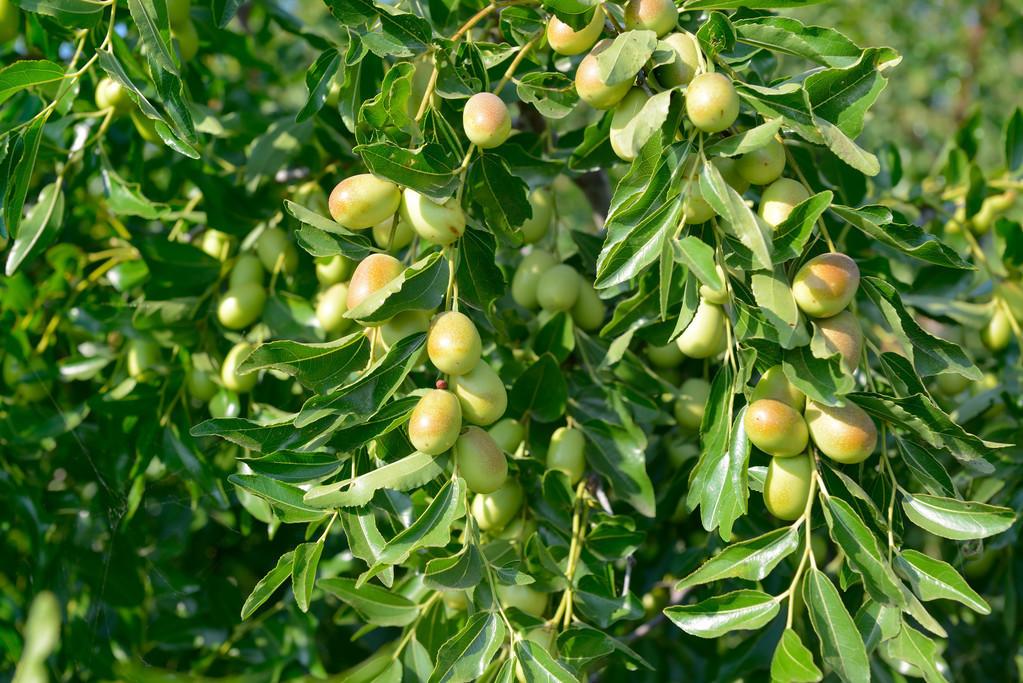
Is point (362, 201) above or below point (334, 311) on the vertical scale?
above

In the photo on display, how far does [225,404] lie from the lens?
1.36 m

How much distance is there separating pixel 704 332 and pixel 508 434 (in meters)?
0.29

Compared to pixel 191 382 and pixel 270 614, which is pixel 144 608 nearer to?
pixel 270 614

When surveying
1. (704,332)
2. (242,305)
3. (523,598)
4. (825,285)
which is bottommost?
(523,598)

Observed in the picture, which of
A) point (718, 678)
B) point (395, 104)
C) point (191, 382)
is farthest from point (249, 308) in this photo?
point (718, 678)

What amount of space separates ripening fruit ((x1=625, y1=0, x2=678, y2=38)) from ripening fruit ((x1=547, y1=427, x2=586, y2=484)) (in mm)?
528

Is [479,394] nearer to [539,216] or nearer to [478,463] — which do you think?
[478,463]

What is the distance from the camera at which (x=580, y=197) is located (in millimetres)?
1443

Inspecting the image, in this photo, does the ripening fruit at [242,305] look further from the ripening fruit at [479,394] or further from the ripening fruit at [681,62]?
the ripening fruit at [681,62]

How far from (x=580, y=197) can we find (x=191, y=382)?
654 millimetres

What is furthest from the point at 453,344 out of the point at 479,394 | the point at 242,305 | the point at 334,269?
the point at 242,305

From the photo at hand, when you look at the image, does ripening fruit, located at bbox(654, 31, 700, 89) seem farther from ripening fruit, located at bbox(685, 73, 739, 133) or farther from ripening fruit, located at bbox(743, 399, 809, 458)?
ripening fruit, located at bbox(743, 399, 809, 458)

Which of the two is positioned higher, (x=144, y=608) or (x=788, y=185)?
(x=788, y=185)

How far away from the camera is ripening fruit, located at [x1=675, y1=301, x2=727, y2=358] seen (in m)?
1.19
